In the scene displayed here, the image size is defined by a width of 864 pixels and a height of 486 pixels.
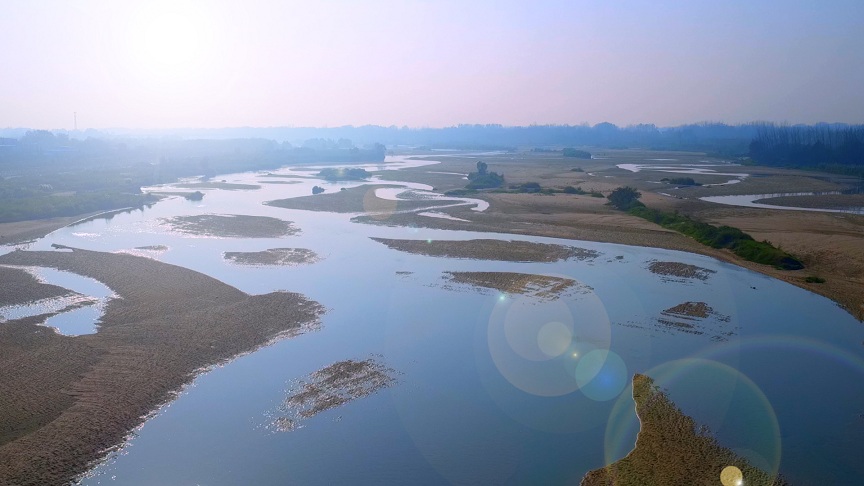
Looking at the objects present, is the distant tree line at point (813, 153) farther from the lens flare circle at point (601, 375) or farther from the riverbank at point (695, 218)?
the lens flare circle at point (601, 375)

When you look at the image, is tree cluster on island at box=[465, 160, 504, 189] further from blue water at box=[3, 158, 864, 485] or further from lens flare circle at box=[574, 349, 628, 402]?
lens flare circle at box=[574, 349, 628, 402]

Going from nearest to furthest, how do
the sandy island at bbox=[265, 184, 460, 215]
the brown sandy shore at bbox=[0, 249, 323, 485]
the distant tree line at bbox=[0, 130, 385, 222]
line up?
the brown sandy shore at bbox=[0, 249, 323, 485], the distant tree line at bbox=[0, 130, 385, 222], the sandy island at bbox=[265, 184, 460, 215]

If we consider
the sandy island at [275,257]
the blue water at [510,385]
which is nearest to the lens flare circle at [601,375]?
the blue water at [510,385]

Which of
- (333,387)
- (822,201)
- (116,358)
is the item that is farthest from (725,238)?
(116,358)

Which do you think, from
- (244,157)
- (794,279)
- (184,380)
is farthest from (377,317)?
(244,157)

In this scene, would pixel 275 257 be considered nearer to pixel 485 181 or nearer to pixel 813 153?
pixel 485 181

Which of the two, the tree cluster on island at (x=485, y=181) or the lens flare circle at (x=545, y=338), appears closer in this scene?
the lens flare circle at (x=545, y=338)

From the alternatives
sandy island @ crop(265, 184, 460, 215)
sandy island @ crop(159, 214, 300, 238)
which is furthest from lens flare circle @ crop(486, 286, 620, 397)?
sandy island @ crop(265, 184, 460, 215)

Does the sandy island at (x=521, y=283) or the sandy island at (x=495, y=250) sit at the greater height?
the sandy island at (x=495, y=250)
